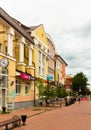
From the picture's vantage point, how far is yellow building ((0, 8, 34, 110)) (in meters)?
38.4

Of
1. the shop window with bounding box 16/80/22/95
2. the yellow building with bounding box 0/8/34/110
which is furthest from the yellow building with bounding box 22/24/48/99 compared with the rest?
the shop window with bounding box 16/80/22/95

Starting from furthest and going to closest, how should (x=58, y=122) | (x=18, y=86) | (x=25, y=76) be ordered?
(x=18, y=86) < (x=25, y=76) < (x=58, y=122)

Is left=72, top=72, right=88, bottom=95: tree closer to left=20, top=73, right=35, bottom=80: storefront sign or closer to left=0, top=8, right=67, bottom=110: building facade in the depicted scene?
left=0, top=8, right=67, bottom=110: building facade

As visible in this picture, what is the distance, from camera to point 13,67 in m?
41.0

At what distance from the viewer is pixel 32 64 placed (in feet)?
177

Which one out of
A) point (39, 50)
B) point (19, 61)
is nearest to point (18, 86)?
point (19, 61)

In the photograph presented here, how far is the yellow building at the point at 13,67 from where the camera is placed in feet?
126

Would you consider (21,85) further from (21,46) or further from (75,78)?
(75,78)

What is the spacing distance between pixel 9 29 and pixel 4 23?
3.90 ft

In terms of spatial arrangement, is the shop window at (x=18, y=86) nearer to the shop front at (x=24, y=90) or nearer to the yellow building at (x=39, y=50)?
the shop front at (x=24, y=90)

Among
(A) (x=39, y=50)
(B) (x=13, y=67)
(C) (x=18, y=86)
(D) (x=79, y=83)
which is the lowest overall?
(C) (x=18, y=86)

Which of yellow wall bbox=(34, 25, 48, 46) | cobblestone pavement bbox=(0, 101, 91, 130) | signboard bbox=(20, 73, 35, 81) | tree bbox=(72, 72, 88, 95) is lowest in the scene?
cobblestone pavement bbox=(0, 101, 91, 130)

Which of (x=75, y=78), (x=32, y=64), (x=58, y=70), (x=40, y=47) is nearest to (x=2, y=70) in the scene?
(x=32, y=64)

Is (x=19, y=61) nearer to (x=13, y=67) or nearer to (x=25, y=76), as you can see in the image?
(x=25, y=76)
